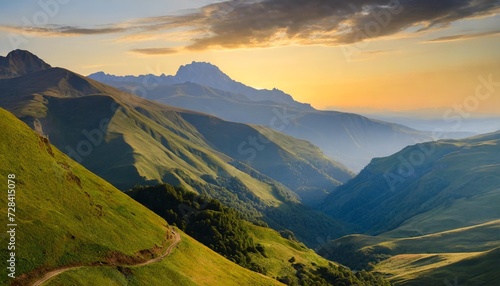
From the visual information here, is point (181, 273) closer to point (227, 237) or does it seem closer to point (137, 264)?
point (137, 264)

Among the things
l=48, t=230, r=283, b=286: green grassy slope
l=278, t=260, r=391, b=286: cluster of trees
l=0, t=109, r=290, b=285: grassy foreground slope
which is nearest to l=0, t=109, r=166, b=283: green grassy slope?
l=0, t=109, r=290, b=285: grassy foreground slope

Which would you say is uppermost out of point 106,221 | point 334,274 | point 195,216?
point 106,221

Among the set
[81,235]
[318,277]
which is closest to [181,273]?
[81,235]

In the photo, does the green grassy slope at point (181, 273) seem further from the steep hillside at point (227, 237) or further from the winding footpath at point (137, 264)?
the steep hillside at point (227, 237)

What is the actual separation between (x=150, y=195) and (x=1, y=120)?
9445 cm

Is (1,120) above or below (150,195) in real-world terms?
above

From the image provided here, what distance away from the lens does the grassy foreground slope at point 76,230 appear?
65.6m

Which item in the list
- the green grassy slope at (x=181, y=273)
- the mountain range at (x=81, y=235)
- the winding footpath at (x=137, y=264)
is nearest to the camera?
the winding footpath at (x=137, y=264)

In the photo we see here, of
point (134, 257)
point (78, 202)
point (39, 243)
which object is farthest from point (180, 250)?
point (39, 243)

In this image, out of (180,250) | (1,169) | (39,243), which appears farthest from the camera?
(180,250)

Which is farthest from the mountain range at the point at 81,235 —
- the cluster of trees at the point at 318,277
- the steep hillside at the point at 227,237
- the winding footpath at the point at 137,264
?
the cluster of trees at the point at 318,277

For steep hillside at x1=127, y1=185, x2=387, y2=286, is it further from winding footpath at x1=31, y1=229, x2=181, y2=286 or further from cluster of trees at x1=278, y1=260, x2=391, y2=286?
winding footpath at x1=31, y1=229, x2=181, y2=286

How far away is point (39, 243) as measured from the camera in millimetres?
66188

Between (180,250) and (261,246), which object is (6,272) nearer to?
(180,250)
